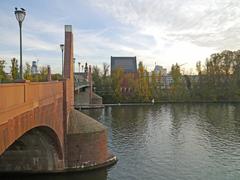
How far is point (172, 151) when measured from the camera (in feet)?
98.3

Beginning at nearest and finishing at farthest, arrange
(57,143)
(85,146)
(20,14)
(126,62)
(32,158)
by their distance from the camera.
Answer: (20,14)
(57,143)
(32,158)
(85,146)
(126,62)

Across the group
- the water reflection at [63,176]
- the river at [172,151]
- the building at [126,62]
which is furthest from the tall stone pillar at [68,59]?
the building at [126,62]

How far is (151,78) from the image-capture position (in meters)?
96.3

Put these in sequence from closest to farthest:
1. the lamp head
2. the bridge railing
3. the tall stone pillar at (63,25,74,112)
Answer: the bridge railing, the lamp head, the tall stone pillar at (63,25,74,112)

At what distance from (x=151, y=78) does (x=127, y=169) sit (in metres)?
73.0

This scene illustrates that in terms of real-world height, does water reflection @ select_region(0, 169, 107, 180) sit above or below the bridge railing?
below

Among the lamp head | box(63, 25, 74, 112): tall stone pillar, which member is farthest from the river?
the lamp head

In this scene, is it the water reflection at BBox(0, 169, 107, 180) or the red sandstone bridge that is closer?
the red sandstone bridge

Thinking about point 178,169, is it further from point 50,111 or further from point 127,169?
point 50,111

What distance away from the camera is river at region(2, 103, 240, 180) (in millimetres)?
23172

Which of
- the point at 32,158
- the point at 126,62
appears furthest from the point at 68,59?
the point at 126,62

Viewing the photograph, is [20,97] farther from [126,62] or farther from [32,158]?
[126,62]

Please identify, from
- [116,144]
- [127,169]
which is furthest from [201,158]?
[116,144]

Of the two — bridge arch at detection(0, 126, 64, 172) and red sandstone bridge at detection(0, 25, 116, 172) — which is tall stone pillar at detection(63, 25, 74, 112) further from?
bridge arch at detection(0, 126, 64, 172)
